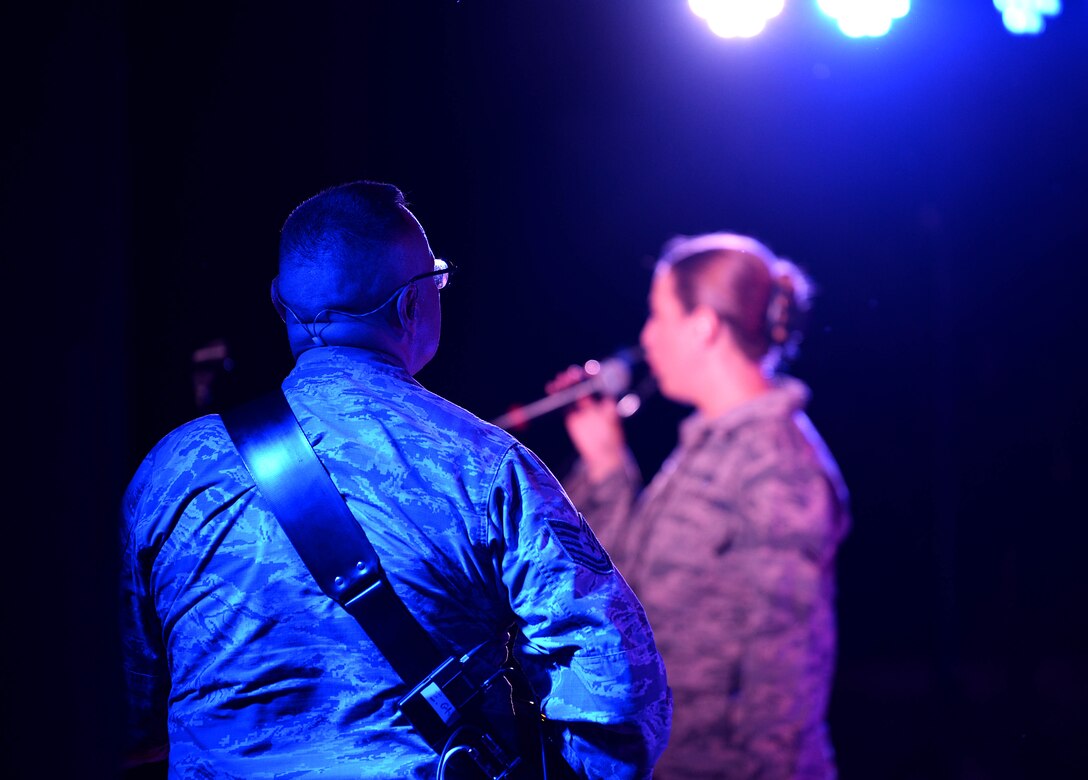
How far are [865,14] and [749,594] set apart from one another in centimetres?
206

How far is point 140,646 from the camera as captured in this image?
1.31 m

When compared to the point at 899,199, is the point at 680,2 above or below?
above

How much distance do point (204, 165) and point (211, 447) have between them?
1.17m

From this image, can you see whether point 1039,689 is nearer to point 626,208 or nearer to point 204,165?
point 626,208

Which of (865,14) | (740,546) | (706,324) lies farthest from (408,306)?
(865,14)

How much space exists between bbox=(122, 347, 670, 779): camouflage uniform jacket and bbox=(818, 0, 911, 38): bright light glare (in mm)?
2596

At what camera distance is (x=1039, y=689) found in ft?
14.2

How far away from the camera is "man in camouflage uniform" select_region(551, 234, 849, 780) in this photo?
2.28 m

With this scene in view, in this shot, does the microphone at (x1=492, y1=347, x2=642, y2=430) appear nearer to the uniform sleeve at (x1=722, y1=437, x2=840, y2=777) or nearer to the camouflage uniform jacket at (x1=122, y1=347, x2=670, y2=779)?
the uniform sleeve at (x1=722, y1=437, x2=840, y2=777)

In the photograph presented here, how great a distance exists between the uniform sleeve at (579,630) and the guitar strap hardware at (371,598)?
8 cm

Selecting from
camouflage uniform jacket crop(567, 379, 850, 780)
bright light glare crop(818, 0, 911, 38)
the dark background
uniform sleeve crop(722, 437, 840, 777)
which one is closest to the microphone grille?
the dark background

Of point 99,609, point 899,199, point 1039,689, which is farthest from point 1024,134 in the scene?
point 99,609

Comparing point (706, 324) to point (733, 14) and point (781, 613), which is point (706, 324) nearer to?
point (781, 613)

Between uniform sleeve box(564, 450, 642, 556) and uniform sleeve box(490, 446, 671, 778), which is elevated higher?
uniform sleeve box(490, 446, 671, 778)
